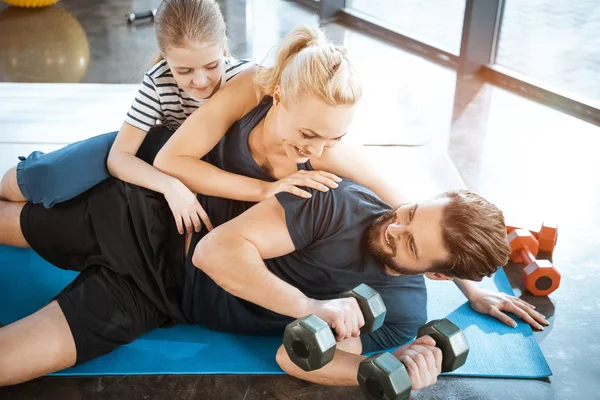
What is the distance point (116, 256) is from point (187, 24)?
0.75 metres

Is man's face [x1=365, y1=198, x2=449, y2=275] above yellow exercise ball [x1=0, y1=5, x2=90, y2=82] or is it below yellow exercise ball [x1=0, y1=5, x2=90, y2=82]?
above

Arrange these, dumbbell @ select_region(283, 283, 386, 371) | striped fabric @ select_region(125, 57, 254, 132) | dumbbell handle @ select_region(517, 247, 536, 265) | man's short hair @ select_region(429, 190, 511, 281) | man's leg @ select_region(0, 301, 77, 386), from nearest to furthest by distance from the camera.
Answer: dumbbell @ select_region(283, 283, 386, 371)
man's short hair @ select_region(429, 190, 511, 281)
man's leg @ select_region(0, 301, 77, 386)
striped fabric @ select_region(125, 57, 254, 132)
dumbbell handle @ select_region(517, 247, 536, 265)

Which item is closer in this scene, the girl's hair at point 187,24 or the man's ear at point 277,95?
the man's ear at point 277,95

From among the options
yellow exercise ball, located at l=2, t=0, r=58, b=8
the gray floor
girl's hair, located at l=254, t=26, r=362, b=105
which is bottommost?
the gray floor

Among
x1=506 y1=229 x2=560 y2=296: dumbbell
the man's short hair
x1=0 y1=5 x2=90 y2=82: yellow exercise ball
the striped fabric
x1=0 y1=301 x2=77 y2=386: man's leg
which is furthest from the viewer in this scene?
x1=0 y1=5 x2=90 y2=82: yellow exercise ball

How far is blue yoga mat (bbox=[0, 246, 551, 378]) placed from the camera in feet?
6.63

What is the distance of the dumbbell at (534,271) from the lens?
2.41 m

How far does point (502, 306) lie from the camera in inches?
91.2

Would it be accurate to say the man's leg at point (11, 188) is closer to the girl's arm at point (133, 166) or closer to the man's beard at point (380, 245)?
the girl's arm at point (133, 166)

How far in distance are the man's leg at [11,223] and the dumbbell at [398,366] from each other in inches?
51.5

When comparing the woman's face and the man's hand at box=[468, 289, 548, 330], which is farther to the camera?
the man's hand at box=[468, 289, 548, 330]

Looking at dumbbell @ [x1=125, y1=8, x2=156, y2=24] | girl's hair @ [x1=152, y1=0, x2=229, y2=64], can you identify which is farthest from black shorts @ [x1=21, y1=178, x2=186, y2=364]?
dumbbell @ [x1=125, y1=8, x2=156, y2=24]

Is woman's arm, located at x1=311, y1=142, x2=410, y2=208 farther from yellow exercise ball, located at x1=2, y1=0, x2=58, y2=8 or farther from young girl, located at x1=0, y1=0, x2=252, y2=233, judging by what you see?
yellow exercise ball, located at x1=2, y1=0, x2=58, y2=8

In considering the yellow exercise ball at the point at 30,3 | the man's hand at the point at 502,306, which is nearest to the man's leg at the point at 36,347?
the man's hand at the point at 502,306
